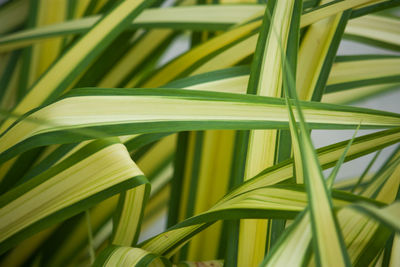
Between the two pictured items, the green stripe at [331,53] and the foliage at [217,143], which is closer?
the foliage at [217,143]

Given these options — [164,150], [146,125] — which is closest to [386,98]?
[164,150]

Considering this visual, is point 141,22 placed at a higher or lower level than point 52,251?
higher

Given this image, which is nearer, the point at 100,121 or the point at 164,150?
the point at 100,121

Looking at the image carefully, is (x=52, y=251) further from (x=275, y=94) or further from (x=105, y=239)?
(x=275, y=94)

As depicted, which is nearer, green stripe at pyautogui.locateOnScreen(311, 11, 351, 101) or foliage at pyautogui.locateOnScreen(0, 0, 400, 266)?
foliage at pyautogui.locateOnScreen(0, 0, 400, 266)

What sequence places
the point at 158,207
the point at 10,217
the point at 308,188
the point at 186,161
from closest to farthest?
1. the point at 308,188
2. the point at 10,217
3. the point at 186,161
4. the point at 158,207

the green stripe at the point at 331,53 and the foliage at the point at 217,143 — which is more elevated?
the green stripe at the point at 331,53

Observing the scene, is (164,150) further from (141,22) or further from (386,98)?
(386,98)

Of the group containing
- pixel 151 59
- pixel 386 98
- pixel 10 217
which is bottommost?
pixel 10 217

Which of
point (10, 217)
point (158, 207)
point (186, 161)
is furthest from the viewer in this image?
point (158, 207)

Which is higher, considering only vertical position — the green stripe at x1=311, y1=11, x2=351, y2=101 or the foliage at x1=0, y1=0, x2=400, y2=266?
the green stripe at x1=311, y1=11, x2=351, y2=101
